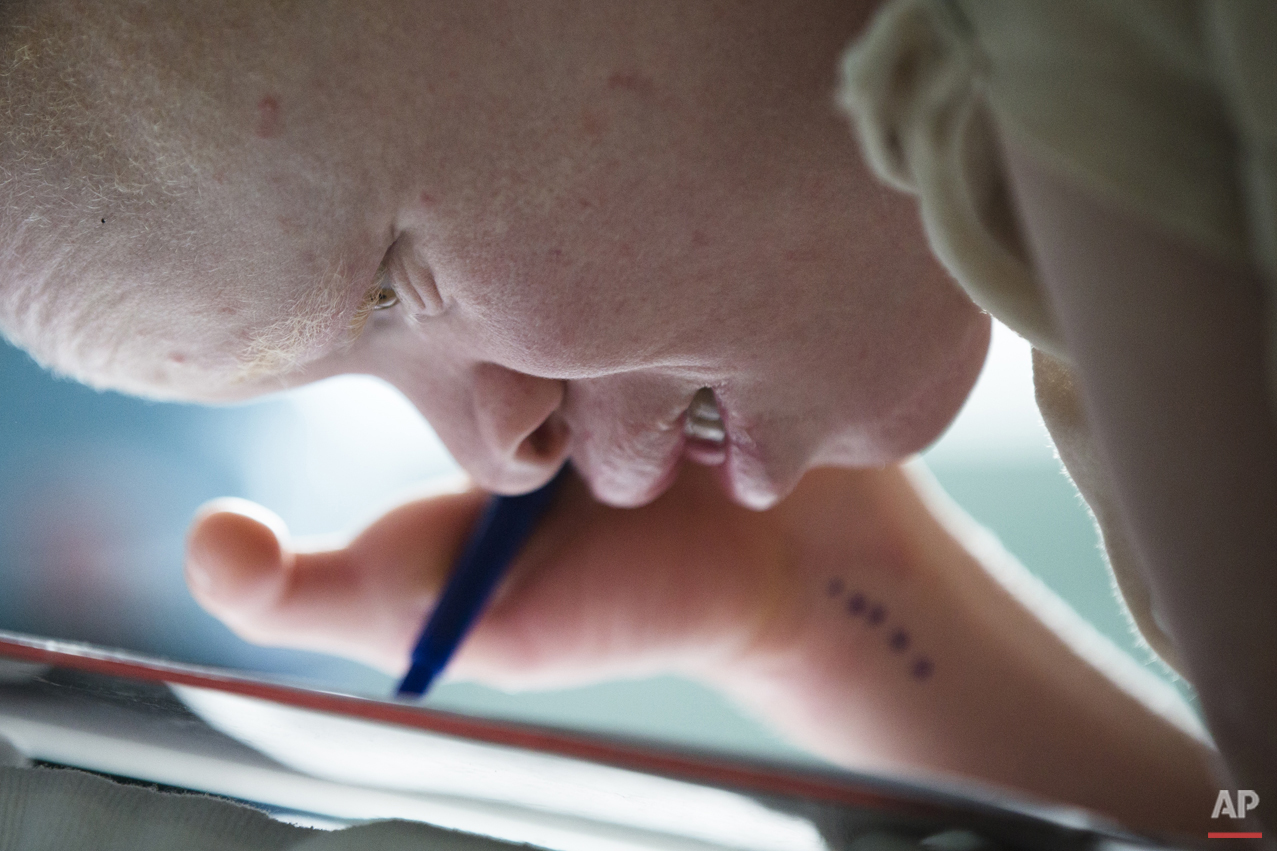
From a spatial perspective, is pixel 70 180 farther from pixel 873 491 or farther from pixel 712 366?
pixel 873 491

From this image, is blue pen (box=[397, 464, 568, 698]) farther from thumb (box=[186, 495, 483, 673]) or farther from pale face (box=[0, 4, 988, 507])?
pale face (box=[0, 4, 988, 507])

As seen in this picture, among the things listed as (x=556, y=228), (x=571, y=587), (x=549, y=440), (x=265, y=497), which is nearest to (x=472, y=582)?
(x=571, y=587)

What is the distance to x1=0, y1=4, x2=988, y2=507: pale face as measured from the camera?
423mm

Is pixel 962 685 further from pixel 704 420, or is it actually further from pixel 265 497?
pixel 265 497

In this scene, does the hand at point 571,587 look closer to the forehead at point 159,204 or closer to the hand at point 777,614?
the hand at point 777,614

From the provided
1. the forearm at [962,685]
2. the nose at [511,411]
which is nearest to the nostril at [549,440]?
the nose at [511,411]

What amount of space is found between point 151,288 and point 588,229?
0.23 m

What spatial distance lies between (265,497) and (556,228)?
74cm

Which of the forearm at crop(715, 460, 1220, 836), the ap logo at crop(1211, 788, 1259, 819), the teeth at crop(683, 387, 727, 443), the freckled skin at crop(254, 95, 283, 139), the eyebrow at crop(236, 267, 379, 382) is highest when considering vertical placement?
the teeth at crop(683, 387, 727, 443)

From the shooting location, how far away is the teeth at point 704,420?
0.68 meters

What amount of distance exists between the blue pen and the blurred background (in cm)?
7

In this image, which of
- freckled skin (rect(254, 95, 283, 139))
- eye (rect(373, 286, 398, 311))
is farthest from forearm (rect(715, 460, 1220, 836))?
freckled skin (rect(254, 95, 283, 139))

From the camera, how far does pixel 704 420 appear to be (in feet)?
2.36

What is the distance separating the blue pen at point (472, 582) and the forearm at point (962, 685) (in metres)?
0.25
